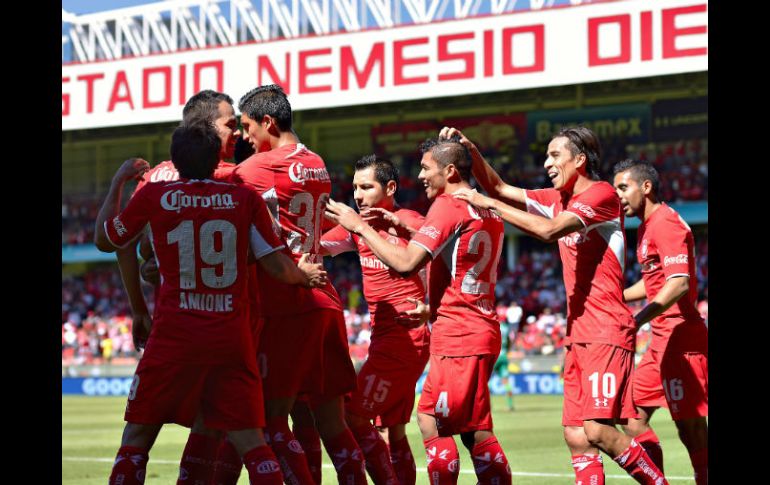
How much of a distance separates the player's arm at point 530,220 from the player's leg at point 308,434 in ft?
5.83

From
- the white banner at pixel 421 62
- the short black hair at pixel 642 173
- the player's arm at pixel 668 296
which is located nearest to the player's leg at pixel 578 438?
the player's arm at pixel 668 296

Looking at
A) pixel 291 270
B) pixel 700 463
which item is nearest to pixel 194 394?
pixel 291 270

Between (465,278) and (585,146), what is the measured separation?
43.8 inches

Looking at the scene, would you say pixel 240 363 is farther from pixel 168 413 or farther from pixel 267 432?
pixel 267 432

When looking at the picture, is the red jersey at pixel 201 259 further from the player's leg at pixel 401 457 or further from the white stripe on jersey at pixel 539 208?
the player's leg at pixel 401 457

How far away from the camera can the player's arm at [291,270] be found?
17.1 feet

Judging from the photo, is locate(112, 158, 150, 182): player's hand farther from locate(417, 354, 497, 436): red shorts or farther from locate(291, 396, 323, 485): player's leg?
locate(417, 354, 497, 436): red shorts

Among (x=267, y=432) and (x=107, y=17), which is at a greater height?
(x=107, y=17)

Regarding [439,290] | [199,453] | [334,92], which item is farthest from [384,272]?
[334,92]

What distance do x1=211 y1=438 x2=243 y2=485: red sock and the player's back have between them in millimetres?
1049

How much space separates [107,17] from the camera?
114 feet

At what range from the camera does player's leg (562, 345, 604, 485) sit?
242 inches

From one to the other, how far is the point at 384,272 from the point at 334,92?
2403cm

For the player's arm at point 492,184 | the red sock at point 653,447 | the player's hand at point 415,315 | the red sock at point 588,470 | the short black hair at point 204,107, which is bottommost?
the red sock at point 653,447
